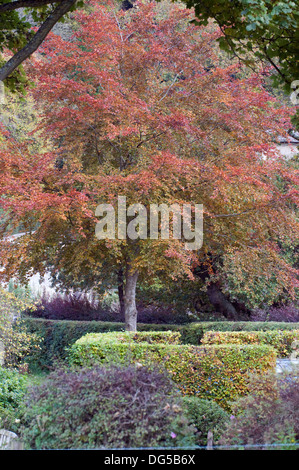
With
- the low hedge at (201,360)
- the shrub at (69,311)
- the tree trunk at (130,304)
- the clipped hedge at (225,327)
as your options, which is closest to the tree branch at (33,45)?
the low hedge at (201,360)

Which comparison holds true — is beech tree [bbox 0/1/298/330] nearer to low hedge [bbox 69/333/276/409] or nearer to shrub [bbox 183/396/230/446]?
low hedge [bbox 69/333/276/409]

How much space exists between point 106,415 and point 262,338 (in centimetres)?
492

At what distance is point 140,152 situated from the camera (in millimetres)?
7617

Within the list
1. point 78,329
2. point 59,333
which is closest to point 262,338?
point 78,329

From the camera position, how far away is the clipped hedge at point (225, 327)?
916 centimetres

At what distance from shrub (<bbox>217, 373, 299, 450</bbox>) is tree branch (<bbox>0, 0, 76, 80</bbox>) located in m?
3.85

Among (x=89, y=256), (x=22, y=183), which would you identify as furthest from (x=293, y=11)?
(x=89, y=256)

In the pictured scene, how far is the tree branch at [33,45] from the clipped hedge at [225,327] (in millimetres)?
7052

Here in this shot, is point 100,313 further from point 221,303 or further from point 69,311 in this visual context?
point 221,303

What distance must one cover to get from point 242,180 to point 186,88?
2525mm

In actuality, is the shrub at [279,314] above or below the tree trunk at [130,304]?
→ below

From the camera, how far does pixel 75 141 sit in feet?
24.5

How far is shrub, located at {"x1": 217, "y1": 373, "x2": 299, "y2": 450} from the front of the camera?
3.02 meters

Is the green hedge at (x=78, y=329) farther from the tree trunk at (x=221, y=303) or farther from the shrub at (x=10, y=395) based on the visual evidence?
the shrub at (x=10, y=395)
